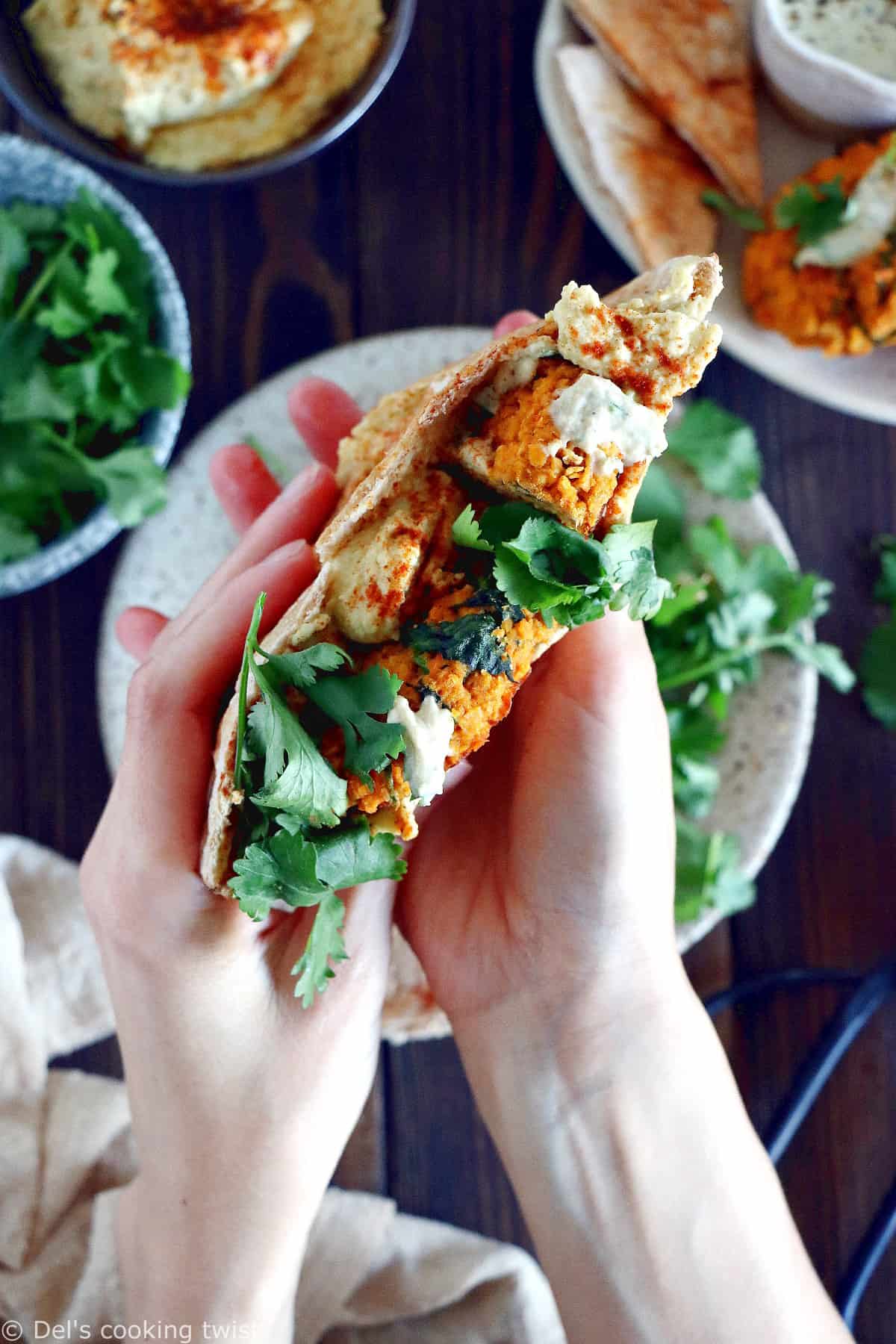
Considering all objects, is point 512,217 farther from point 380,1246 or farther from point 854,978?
point 380,1246

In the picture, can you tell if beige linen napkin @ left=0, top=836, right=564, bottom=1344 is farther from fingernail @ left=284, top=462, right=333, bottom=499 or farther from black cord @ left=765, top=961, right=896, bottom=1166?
fingernail @ left=284, top=462, right=333, bottom=499

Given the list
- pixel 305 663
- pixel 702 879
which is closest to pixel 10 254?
pixel 305 663

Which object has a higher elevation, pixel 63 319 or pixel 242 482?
pixel 63 319

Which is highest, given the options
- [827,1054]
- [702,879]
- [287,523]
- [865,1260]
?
[287,523]

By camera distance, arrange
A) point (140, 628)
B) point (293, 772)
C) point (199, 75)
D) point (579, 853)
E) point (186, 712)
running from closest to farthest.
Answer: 1. point (293, 772)
2. point (186, 712)
3. point (579, 853)
4. point (199, 75)
5. point (140, 628)

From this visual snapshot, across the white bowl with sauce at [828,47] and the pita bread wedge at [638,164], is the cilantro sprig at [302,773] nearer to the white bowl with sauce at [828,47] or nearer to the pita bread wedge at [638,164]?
the pita bread wedge at [638,164]

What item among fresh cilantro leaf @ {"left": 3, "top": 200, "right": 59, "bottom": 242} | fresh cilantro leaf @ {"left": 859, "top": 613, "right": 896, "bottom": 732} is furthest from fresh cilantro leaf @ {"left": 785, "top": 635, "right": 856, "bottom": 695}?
fresh cilantro leaf @ {"left": 3, "top": 200, "right": 59, "bottom": 242}

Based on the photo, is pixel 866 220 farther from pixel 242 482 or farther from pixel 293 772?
pixel 293 772

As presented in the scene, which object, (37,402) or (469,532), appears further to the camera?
(37,402)
